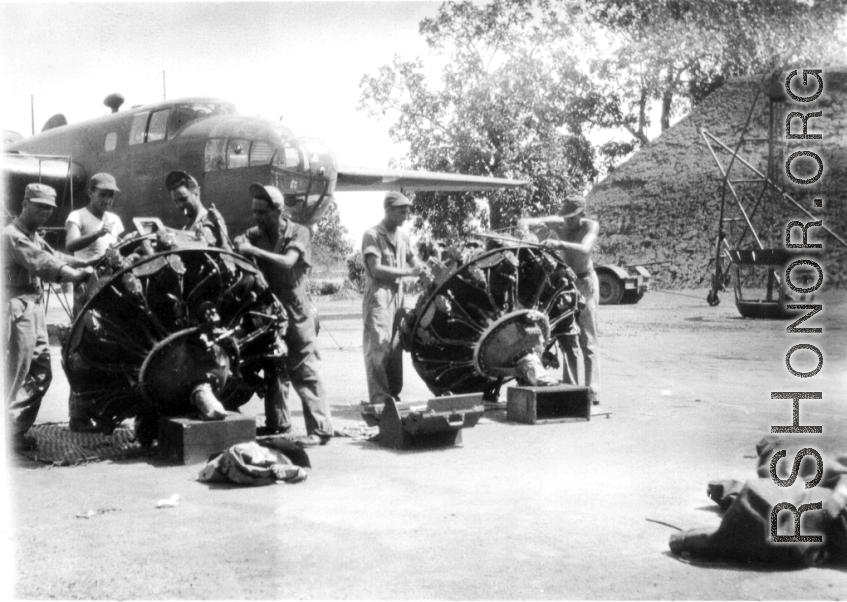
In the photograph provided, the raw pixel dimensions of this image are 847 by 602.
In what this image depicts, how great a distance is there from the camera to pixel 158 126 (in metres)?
14.4

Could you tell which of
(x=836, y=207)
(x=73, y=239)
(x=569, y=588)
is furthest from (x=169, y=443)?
(x=836, y=207)

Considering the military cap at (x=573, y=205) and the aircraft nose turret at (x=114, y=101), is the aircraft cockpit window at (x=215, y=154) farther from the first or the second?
the military cap at (x=573, y=205)

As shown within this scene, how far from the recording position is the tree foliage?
1284cm

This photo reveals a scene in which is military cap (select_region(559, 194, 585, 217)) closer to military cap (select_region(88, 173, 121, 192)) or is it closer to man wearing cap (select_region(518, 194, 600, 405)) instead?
man wearing cap (select_region(518, 194, 600, 405))

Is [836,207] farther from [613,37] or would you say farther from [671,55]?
[613,37]

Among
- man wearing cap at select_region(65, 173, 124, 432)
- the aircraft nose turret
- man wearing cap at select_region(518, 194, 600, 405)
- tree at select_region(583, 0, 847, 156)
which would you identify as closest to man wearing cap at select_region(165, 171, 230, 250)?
man wearing cap at select_region(65, 173, 124, 432)

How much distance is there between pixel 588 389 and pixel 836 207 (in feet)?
73.5

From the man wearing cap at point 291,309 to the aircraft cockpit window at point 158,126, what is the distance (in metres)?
8.11

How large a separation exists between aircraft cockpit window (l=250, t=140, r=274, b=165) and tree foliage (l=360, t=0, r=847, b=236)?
2650 mm

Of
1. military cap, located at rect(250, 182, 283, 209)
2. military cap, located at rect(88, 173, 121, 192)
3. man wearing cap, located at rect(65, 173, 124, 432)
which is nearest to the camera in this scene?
military cap, located at rect(250, 182, 283, 209)

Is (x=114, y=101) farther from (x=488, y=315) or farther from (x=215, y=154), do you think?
(x=488, y=315)

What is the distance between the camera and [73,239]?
285 inches

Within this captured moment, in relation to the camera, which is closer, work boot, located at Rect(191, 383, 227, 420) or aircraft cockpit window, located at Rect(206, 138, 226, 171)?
work boot, located at Rect(191, 383, 227, 420)

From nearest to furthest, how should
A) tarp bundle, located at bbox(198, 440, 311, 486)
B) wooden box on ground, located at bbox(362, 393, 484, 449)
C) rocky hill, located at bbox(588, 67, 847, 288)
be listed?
1. tarp bundle, located at bbox(198, 440, 311, 486)
2. wooden box on ground, located at bbox(362, 393, 484, 449)
3. rocky hill, located at bbox(588, 67, 847, 288)
